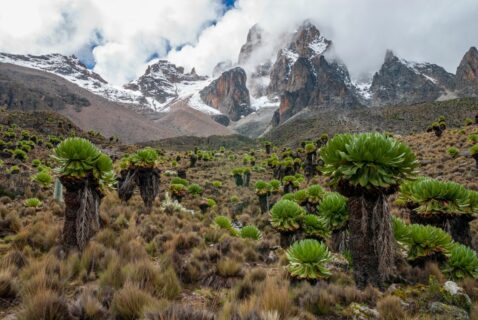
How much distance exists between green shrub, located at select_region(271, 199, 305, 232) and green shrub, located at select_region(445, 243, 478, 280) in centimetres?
350

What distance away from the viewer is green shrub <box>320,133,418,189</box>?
5.23 meters

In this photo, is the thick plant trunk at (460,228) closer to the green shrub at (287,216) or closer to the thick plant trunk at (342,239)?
the thick plant trunk at (342,239)

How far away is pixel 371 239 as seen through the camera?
5.51 metres

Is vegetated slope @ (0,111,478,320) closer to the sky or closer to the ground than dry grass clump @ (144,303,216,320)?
closer to the ground

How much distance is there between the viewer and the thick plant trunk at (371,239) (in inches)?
211

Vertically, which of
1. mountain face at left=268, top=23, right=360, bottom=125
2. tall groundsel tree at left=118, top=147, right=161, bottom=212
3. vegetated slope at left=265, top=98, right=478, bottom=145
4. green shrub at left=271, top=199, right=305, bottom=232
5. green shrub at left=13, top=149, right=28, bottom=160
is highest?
mountain face at left=268, top=23, right=360, bottom=125

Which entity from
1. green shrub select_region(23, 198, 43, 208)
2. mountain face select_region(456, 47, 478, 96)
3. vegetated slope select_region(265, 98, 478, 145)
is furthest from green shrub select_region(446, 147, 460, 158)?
mountain face select_region(456, 47, 478, 96)

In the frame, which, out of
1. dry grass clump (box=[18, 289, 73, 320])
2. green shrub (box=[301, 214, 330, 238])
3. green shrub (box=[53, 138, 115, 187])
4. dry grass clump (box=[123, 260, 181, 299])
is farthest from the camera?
green shrub (box=[301, 214, 330, 238])

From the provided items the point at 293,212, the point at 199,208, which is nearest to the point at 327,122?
the point at 199,208

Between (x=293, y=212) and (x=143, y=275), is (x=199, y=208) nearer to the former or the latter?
(x=293, y=212)

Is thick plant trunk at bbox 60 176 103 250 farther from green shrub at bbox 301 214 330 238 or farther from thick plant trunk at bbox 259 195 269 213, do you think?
thick plant trunk at bbox 259 195 269 213

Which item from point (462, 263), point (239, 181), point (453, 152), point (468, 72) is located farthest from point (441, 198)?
point (468, 72)

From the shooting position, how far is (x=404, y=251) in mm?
6754

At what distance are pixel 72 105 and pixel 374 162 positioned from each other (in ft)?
420
